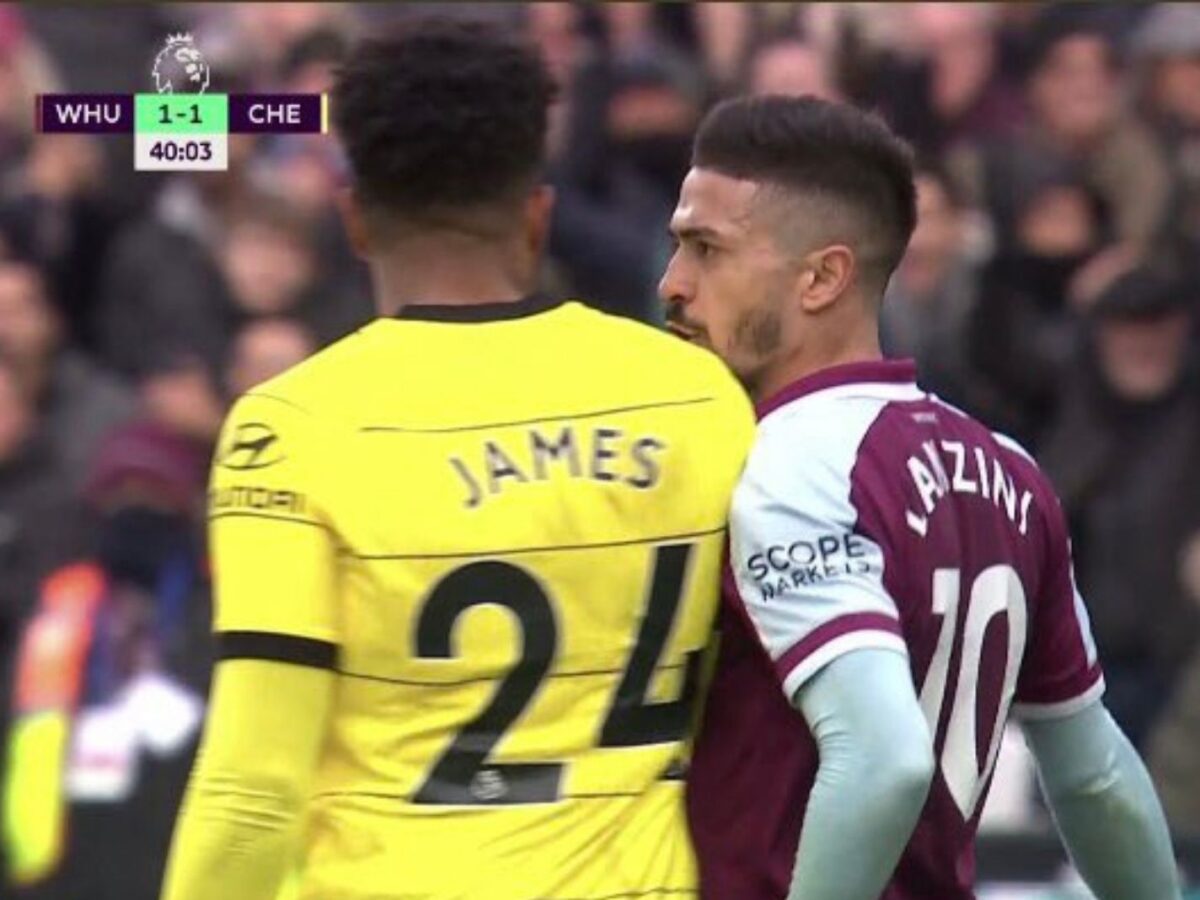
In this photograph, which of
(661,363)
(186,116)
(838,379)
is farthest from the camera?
(186,116)

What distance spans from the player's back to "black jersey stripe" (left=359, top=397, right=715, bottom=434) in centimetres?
10

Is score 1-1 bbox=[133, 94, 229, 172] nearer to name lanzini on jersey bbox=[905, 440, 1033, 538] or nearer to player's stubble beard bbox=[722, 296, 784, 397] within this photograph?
player's stubble beard bbox=[722, 296, 784, 397]

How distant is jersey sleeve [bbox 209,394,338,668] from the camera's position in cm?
310

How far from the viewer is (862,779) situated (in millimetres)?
3172

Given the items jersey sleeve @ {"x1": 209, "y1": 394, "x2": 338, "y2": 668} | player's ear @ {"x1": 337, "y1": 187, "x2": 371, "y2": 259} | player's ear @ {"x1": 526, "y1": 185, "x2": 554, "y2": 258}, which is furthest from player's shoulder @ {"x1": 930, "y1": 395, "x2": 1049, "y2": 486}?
jersey sleeve @ {"x1": 209, "y1": 394, "x2": 338, "y2": 668}

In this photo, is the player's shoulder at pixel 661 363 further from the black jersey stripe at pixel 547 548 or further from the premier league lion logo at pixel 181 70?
the premier league lion logo at pixel 181 70

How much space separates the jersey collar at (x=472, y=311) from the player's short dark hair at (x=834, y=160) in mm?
344

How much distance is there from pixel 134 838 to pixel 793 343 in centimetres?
464

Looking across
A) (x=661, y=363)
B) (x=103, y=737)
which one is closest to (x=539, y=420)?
(x=661, y=363)

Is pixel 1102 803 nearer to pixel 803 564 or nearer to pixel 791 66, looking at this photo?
pixel 803 564

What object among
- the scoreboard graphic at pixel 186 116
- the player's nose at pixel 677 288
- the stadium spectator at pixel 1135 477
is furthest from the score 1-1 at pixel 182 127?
the stadium spectator at pixel 1135 477

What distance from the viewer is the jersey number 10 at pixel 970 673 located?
134 inches

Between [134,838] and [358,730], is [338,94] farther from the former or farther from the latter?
Answer: [134,838]

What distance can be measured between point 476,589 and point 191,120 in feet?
4.27
